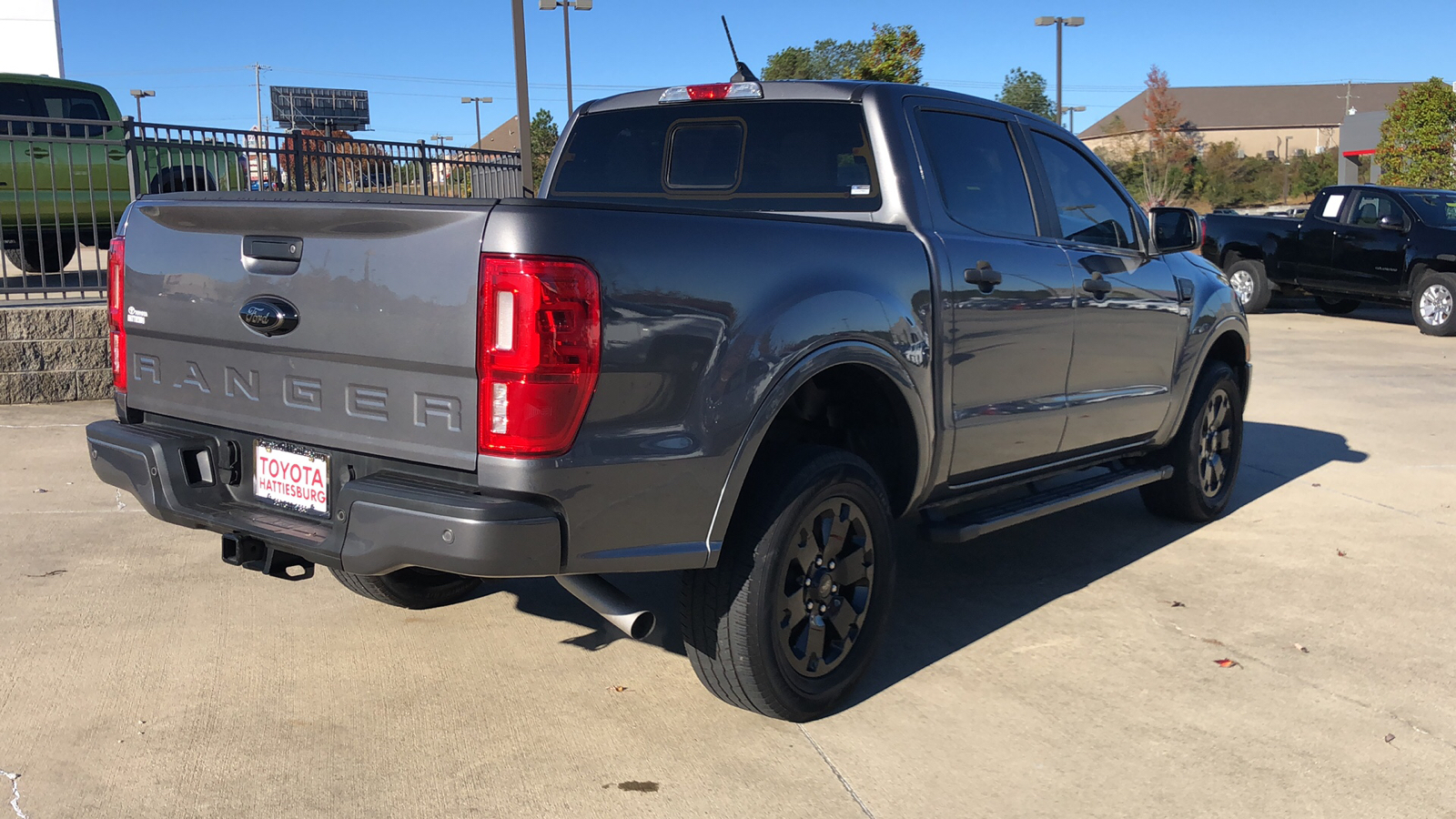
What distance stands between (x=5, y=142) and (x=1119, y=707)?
28.5 ft

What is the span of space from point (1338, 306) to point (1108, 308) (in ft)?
48.0

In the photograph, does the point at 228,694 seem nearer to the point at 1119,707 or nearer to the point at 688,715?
the point at 688,715

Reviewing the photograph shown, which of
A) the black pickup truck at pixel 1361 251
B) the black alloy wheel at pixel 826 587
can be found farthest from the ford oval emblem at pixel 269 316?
the black pickup truck at pixel 1361 251

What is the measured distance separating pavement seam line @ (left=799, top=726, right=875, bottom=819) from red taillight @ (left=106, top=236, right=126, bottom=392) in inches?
91.7

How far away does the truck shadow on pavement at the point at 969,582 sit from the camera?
4242mm

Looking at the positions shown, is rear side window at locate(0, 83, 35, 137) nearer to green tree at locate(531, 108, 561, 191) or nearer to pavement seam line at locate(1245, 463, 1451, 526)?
pavement seam line at locate(1245, 463, 1451, 526)

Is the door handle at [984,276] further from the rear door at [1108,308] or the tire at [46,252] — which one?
the tire at [46,252]

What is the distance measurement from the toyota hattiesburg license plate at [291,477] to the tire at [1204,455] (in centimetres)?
401

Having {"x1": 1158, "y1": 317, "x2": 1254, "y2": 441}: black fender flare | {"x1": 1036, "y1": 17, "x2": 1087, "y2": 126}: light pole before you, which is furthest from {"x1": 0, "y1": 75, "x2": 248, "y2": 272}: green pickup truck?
{"x1": 1036, "y1": 17, "x2": 1087, "y2": 126}: light pole

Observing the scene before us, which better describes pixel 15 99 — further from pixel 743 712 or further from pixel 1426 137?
pixel 1426 137

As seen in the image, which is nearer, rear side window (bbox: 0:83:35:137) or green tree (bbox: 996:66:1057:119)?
rear side window (bbox: 0:83:35:137)

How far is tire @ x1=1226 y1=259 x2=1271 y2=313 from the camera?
16703 millimetres

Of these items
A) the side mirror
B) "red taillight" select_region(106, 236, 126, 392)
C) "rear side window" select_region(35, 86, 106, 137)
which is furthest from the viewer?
"rear side window" select_region(35, 86, 106, 137)

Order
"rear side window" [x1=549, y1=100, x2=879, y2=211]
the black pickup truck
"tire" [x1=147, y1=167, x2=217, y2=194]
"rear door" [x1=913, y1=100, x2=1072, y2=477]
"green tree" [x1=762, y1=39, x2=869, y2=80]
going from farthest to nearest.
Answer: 1. "green tree" [x1=762, y1=39, x2=869, y2=80]
2. the black pickup truck
3. "tire" [x1=147, y1=167, x2=217, y2=194]
4. "rear side window" [x1=549, y1=100, x2=879, y2=211]
5. "rear door" [x1=913, y1=100, x2=1072, y2=477]
